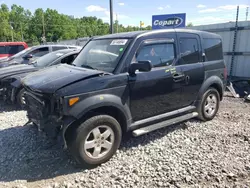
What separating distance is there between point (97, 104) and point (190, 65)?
216cm

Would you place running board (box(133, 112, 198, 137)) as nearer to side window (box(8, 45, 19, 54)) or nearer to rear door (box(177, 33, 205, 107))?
rear door (box(177, 33, 205, 107))

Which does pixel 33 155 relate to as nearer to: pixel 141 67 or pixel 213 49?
pixel 141 67

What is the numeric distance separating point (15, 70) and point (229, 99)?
21.1 feet

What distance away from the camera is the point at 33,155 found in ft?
11.8

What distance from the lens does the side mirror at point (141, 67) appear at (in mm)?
3295

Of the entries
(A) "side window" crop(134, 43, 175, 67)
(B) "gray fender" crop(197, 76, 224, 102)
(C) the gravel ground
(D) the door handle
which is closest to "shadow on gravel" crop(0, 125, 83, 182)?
(C) the gravel ground

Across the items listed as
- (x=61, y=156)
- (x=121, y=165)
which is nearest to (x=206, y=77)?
(x=121, y=165)

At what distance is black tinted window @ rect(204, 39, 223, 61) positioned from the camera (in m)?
4.74

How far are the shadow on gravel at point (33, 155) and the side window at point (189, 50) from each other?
4.76ft

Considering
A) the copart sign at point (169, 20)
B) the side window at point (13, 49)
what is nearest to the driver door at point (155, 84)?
the copart sign at point (169, 20)

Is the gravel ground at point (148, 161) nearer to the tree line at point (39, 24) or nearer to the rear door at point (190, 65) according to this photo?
the rear door at point (190, 65)

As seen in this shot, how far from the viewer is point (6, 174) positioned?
124 inches

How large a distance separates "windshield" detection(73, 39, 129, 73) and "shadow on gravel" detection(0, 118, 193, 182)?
55.5 inches

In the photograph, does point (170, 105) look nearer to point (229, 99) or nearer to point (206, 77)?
point (206, 77)
